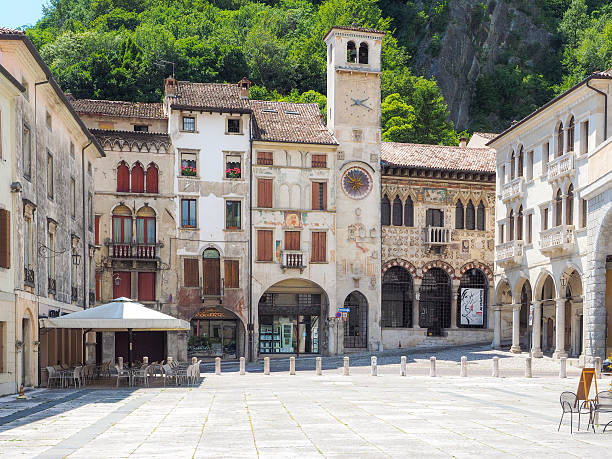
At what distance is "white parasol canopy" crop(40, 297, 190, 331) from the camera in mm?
27812

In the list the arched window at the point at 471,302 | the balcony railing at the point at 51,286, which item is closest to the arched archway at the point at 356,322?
the arched window at the point at 471,302

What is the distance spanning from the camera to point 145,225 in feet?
166

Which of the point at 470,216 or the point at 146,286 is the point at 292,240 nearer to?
the point at 146,286

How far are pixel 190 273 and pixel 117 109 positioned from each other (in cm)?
1064

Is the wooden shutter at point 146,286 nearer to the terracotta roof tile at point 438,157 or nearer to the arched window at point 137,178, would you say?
the arched window at point 137,178

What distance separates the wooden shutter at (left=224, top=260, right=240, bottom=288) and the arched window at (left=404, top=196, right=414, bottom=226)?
11.1 m

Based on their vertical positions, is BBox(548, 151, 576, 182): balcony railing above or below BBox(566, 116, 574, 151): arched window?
below

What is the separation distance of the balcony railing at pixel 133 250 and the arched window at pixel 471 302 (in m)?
18.7

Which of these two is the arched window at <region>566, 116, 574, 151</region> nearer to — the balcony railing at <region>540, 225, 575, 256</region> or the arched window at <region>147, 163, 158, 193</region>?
the balcony railing at <region>540, 225, 575, 256</region>

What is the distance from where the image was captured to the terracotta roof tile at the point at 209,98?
51188mm

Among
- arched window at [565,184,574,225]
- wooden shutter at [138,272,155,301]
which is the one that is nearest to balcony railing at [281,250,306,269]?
wooden shutter at [138,272,155,301]

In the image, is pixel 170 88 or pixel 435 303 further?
pixel 435 303

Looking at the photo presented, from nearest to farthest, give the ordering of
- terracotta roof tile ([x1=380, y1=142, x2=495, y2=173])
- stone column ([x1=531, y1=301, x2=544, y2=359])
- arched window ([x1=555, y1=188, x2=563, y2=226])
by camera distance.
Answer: arched window ([x1=555, y1=188, x2=563, y2=226]) < stone column ([x1=531, y1=301, x2=544, y2=359]) < terracotta roof tile ([x1=380, y1=142, x2=495, y2=173])

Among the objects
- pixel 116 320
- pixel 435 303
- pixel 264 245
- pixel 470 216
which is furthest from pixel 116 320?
pixel 470 216
